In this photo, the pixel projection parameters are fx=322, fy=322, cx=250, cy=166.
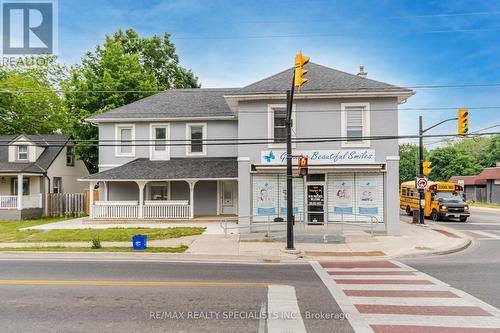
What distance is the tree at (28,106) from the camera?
34.0 metres

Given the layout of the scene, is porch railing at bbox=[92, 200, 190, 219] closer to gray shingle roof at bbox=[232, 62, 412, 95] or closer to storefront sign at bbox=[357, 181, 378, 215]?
gray shingle roof at bbox=[232, 62, 412, 95]

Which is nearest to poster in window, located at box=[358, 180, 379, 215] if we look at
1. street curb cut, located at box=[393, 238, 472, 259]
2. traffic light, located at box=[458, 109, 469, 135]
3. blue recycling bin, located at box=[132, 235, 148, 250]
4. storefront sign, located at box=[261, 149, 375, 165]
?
storefront sign, located at box=[261, 149, 375, 165]

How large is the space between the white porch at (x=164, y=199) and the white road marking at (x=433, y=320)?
51.4 feet

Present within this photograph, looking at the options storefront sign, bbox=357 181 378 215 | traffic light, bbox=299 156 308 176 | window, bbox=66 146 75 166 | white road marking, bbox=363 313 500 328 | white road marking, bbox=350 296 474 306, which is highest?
window, bbox=66 146 75 166

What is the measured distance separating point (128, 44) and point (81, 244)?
104 ft

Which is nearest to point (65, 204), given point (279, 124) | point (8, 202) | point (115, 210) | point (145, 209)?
point (8, 202)

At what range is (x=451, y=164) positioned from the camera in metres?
61.5

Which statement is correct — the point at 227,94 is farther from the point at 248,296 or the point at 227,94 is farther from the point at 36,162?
the point at 36,162

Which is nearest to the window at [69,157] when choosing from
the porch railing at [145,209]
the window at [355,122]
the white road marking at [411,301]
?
the porch railing at [145,209]

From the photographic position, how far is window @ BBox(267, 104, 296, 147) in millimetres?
16328

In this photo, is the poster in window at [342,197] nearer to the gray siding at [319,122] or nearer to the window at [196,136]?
the gray siding at [319,122]

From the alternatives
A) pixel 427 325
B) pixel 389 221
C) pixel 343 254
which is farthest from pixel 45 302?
pixel 389 221

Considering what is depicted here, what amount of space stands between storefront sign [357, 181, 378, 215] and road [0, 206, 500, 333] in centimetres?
564

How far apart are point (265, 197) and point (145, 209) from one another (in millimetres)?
8508
